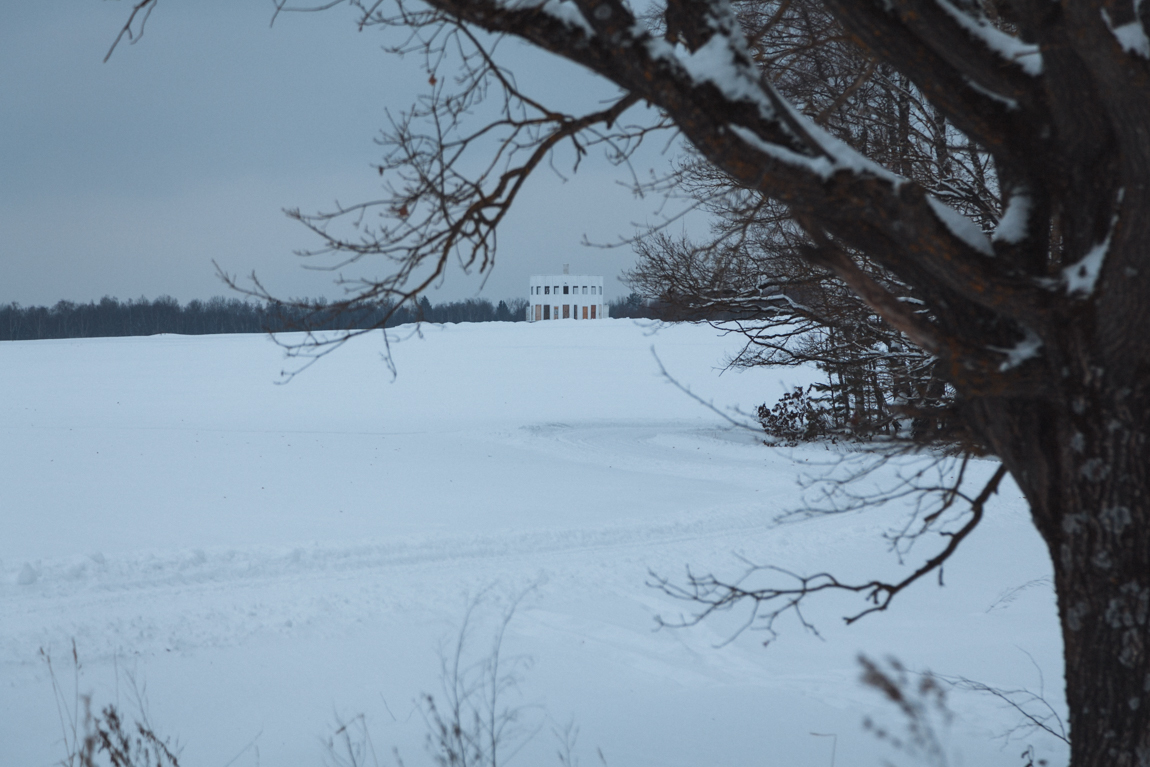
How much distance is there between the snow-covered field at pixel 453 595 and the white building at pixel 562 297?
6724 centimetres

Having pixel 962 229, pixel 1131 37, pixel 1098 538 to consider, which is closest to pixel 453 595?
pixel 1098 538

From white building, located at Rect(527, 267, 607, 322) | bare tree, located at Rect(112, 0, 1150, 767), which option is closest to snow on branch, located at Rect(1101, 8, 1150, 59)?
bare tree, located at Rect(112, 0, 1150, 767)

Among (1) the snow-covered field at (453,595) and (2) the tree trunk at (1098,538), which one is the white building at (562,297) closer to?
(1) the snow-covered field at (453,595)

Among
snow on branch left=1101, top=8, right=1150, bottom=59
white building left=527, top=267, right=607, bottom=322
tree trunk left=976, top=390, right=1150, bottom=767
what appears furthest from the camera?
white building left=527, top=267, right=607, bottom=322

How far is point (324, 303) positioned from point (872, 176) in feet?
7.41

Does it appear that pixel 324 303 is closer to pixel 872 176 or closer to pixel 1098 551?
pixel 872 176

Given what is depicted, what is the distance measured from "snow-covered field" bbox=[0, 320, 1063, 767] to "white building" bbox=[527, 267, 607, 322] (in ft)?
221

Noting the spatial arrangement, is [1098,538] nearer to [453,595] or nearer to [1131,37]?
[1131,37]

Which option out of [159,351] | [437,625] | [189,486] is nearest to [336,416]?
[189,486]

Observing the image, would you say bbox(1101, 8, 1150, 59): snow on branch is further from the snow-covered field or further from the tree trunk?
the snow-covered field

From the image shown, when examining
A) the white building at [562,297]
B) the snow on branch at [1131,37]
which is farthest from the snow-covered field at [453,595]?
the white building at [562,297]

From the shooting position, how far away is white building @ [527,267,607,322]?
3356 inches

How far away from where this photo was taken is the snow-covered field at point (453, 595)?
530 cm

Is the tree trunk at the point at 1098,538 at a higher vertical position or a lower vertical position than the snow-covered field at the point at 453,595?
higher
